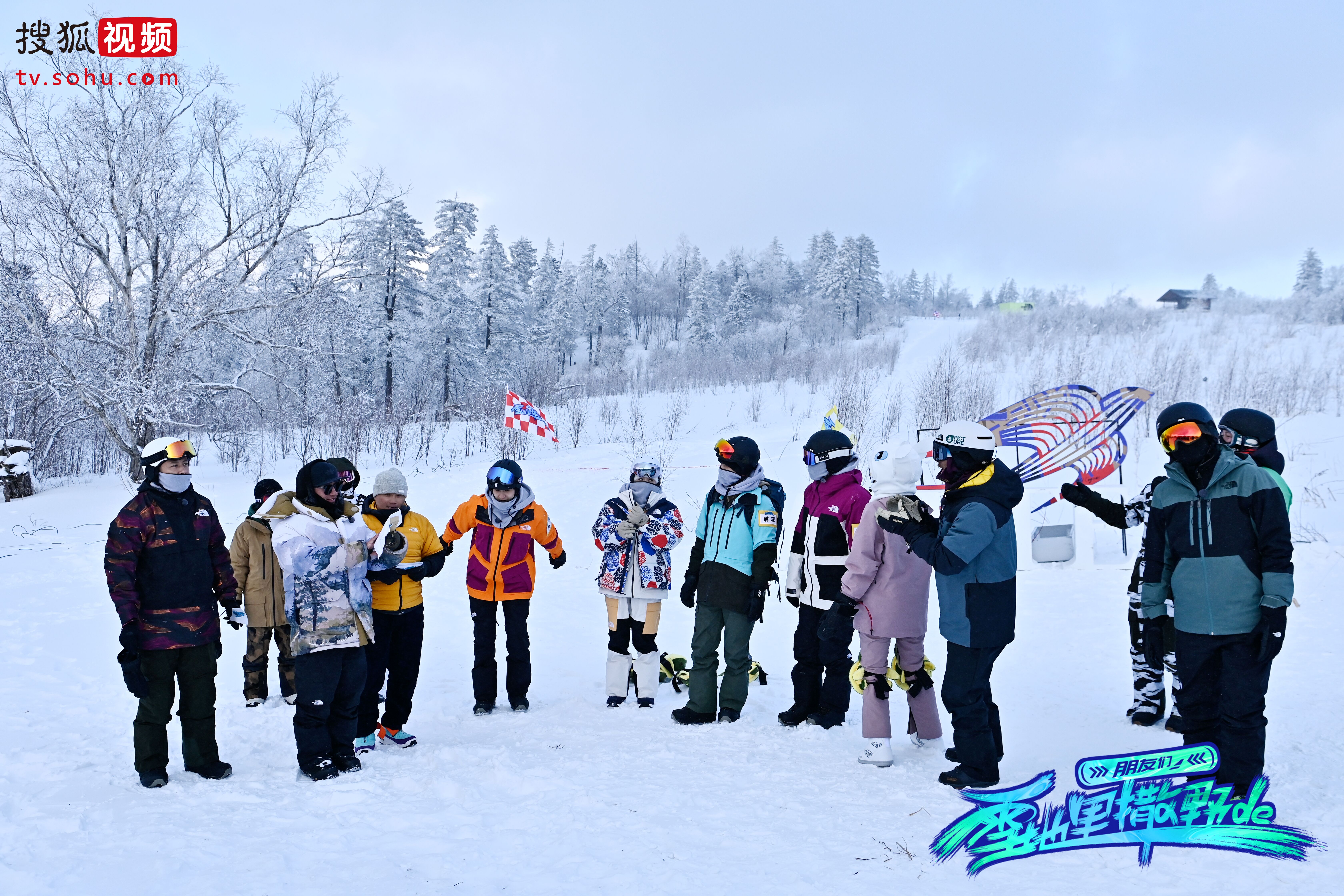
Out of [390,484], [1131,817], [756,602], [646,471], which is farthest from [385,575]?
[1131,817]

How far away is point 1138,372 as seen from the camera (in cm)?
2161

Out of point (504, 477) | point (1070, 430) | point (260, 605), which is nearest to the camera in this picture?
point (504, 477)

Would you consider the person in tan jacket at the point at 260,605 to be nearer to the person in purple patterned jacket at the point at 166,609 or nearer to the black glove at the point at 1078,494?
the person in purple patterned jacket at the point at 166,609

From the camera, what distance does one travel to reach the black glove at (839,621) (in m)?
4.46

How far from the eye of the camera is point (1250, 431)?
4.38 metres

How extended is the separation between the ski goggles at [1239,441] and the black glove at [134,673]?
6037 millimetres

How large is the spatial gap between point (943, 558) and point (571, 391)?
3230 cm

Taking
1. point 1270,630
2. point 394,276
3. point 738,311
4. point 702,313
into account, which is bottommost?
point 1270,630

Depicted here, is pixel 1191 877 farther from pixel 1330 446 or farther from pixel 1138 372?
pixel 1138 372

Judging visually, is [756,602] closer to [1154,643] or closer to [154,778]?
[1154,643]

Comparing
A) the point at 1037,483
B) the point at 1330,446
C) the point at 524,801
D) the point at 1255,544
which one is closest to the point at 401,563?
the point at 524,801

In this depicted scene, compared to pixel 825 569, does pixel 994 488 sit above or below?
above

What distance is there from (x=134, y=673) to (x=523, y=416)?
1236cm

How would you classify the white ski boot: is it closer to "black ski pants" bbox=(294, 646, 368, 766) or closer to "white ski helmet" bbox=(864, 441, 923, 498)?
"white ski helmet" bbox=(864, 441, 923, 498)
